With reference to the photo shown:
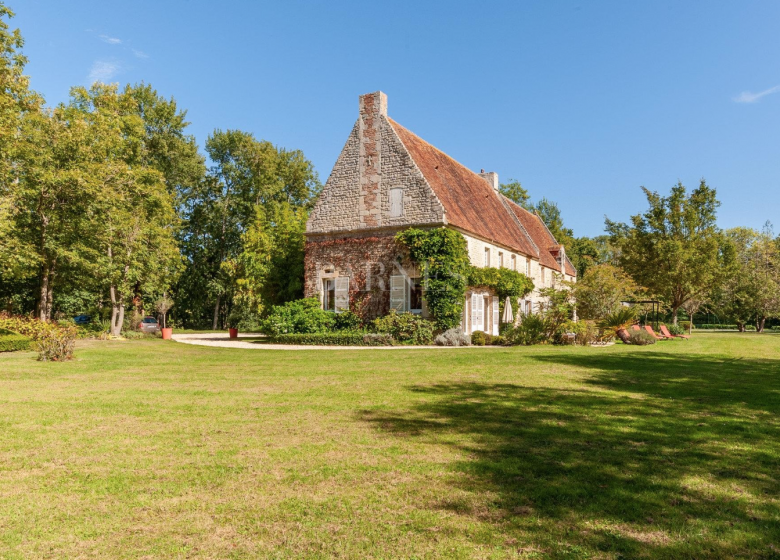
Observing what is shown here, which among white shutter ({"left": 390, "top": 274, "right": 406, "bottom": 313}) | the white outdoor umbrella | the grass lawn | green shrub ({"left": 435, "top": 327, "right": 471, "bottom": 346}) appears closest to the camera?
the grass lawn

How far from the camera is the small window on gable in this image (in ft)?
75.3

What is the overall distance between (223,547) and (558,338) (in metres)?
18.3

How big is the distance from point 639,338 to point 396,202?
11.8m

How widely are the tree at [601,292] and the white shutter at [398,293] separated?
8182 millimetres

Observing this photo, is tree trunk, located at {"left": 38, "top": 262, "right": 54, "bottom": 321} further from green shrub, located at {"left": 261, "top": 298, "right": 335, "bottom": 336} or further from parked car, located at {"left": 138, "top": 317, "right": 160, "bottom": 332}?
green shrub, located at {"left": 261, "top": 298, "right": 335, "bottom": 336}

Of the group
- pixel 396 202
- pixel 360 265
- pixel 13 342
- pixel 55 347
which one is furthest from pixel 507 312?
pixel 13 342

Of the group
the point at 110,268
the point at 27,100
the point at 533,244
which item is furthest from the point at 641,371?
the point at 27,100

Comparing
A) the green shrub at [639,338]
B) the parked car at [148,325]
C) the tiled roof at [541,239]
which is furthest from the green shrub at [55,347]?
the tiled roof at [541,239]

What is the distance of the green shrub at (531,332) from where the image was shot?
19.7 meters

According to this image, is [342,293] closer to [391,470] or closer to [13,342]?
[13,342]

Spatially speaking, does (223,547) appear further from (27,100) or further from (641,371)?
(27,100)

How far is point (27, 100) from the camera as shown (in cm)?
2361

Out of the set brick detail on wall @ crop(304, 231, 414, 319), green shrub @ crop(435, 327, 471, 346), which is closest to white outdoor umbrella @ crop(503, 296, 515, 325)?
green shrub @ crop(435, 327, 471, 346)

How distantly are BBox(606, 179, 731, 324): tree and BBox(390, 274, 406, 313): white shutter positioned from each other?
1910 cm
